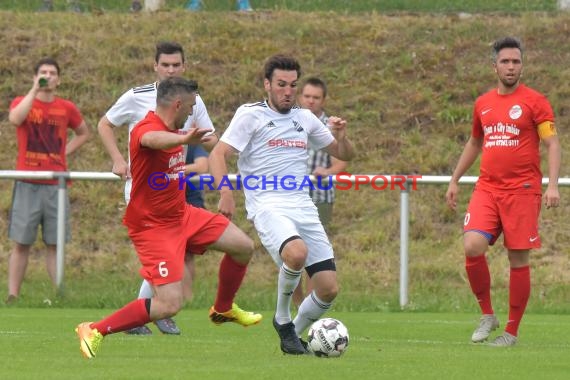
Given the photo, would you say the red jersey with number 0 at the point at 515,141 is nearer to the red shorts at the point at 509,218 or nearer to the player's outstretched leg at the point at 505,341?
the red shorts at the point at 509,218

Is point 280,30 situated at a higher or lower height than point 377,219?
higher

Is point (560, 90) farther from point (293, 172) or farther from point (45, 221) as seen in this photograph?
point (293, 172)

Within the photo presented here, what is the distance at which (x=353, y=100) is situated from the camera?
19.8 metres

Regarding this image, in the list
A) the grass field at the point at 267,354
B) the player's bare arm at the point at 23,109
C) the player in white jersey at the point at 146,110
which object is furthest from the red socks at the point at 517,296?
the player's bare arm at the point at 23,109

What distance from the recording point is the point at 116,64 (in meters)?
20.5

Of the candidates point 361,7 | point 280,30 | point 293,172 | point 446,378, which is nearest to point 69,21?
point 280,30

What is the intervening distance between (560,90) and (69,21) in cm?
787

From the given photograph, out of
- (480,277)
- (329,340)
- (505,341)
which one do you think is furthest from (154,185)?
(505,341)

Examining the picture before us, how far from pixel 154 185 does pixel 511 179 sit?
2.83 metres

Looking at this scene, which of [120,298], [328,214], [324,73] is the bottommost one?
[120,298]

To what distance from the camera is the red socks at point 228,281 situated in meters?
9.66

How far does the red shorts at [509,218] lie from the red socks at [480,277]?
0.66ft

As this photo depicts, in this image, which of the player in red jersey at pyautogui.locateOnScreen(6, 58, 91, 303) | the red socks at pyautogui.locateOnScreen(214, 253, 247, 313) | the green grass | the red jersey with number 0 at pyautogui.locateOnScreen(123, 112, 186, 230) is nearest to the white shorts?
the red socks at pyautogui.locateOnScreen(214, 253, 247, 313)

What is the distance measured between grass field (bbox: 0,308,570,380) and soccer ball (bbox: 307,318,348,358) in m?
0.12
